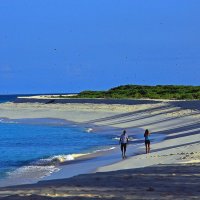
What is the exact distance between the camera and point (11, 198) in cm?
1168

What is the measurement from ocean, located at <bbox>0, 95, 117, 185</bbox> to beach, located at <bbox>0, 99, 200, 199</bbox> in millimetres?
978

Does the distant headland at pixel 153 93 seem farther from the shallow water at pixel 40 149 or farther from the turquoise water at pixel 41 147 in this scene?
the shallow water at pixel 40 149

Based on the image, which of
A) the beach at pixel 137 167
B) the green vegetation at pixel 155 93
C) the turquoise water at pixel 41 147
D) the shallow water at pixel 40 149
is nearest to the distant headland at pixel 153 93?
the green vegetation at pixel 155 93

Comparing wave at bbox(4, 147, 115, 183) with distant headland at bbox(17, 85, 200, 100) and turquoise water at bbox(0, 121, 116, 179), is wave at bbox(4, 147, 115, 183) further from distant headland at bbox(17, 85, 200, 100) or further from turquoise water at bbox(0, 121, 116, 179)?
distant headland at bbox(17, 85, 200, 100)

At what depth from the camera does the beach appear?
1244cm

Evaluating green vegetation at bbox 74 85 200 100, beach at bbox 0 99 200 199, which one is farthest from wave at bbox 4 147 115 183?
green vegetation at bbox 74 85 200 100

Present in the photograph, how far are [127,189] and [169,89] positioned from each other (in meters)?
85.3

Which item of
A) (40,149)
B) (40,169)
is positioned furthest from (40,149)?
(40,169)

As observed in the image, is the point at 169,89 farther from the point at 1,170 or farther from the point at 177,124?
the point at 1,170

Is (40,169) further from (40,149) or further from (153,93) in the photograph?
(153,93)

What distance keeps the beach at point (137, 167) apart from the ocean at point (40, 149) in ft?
3.21

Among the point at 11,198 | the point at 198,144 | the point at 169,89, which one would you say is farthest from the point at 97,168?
the point at 169,89

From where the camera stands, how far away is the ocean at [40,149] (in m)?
23.5

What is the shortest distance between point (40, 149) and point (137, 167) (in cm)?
1284
